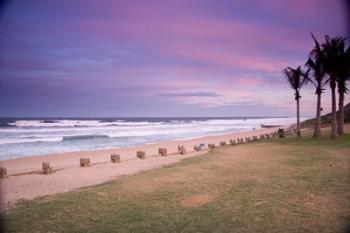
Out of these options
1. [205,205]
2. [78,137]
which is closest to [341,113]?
[205,205]

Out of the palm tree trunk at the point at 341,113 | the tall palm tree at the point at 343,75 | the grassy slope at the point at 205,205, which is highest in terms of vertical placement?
the tall palm tree at the point at 343,75

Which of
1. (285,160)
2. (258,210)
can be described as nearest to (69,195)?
(258,210)

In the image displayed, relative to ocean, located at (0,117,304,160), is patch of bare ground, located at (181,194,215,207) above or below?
below

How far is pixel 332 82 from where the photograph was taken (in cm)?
2503

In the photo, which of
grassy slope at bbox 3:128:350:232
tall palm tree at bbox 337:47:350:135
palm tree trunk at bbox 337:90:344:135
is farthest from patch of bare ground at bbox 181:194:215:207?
palm tree trunk at bbox 337:90:344:135

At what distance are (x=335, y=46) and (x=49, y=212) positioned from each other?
74.1 feet

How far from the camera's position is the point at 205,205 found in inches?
327

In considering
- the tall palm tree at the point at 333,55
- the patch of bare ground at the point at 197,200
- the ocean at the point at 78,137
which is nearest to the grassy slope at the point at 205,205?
the patch of bare ground at the point at 197,200

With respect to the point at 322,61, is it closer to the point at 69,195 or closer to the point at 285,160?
the point at 285,160

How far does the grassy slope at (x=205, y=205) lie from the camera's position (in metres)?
6.94

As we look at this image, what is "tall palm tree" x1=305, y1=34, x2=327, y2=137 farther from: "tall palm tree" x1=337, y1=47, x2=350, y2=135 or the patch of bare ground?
the patch of bare ground

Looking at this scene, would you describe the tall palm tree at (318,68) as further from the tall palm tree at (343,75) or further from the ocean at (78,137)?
the ocean at (78,137)

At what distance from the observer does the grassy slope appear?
22.8 ft

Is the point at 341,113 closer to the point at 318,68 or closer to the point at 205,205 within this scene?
the point at 318,68
